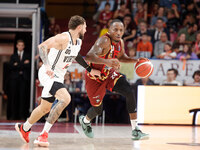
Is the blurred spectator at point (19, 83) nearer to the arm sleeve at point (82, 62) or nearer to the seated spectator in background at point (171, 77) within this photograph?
the seated spectator in background at point (171, 77)

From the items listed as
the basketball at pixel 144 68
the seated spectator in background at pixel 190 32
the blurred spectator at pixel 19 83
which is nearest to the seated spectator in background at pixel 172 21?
the seated spectator in background at pixel 190 32

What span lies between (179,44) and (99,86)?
227 inches

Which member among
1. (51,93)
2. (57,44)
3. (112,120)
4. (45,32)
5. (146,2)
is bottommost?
(112,120)

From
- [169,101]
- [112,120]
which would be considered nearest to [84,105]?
[112,120]

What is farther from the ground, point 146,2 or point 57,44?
point 146,2

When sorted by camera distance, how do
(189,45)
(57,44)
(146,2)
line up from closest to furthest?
1. (57,44)
2. (189,45)
3. (146,2)

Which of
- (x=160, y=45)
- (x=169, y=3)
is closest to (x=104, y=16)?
(x=169, y=3)

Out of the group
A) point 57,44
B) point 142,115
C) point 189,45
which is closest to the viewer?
point 57,44

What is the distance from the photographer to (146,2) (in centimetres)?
1405

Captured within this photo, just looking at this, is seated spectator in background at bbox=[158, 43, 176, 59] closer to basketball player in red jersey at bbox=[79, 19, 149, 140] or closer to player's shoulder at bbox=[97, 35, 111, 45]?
basketball player in red jersey at bbox=[79, 19, 149, 140]

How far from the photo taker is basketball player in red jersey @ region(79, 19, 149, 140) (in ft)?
20.4

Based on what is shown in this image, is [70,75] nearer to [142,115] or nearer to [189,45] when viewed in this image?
[142,115]

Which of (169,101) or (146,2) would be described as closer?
(169,101)

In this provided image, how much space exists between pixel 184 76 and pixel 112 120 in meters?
2.34
